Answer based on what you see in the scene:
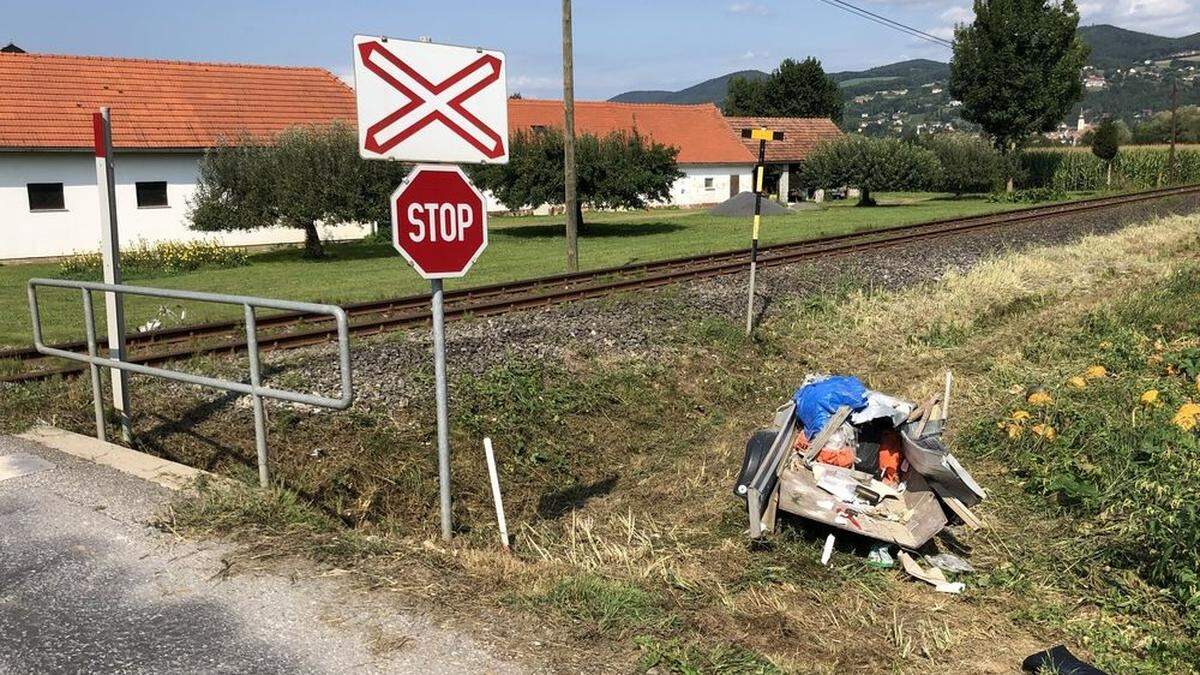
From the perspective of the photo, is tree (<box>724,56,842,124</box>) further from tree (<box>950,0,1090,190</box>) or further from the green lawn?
the green lawn

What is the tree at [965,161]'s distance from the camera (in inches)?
2026

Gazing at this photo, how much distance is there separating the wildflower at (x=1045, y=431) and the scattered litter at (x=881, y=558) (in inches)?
107

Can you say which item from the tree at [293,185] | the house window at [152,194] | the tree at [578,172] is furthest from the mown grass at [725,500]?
the house window at [152,194]

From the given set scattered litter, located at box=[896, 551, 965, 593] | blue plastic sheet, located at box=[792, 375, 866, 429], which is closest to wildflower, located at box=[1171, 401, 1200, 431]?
blue plastic sheet, located at box=[792, 375, 866, 429]

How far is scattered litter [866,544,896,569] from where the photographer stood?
17.9 ft

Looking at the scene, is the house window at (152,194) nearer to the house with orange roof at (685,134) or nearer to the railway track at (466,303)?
the railway track at (466,303)

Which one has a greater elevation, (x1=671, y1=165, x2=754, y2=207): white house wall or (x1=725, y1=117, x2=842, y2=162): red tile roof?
(x1=725, y1=117, x2=842, y2=162): red tile roof

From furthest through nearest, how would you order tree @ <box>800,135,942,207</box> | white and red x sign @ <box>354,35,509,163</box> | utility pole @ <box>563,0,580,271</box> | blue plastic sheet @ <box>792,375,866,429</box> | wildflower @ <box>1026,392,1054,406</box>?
tree @ <box>800,135,942,207</box> → utility pole @ <box>563,0,580,271</box> → wildflower @ <box>1026,392,1054,406</box> → blue plastic sheet @ <box>792,375,866,429</box> → white and red x sign @ <box>354,35,509,163</box>

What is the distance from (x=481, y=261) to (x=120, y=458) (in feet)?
58.5

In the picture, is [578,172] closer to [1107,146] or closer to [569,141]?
[569,141]

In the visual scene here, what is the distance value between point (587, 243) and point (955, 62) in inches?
1478

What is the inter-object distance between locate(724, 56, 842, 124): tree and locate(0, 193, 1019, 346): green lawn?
148 ft

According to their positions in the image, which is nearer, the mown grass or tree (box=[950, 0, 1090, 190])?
the mown grass

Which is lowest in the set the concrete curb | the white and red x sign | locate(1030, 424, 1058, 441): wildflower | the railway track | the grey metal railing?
locate(1030, 424, 1058, 441): wildflower
